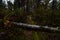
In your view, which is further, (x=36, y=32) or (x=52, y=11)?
(x=52, y=11)

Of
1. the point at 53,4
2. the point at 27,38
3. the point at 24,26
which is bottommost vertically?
the point at 27,38

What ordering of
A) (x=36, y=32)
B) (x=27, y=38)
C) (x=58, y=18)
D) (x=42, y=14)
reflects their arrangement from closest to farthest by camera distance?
(x=36, y=32)
(x=27, y=38)
(x=58, y=18)
(x=42, y=14)

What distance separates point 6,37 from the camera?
302cm

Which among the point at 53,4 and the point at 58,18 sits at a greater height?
the point at 53,4

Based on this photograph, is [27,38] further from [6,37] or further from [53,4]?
[53,4]

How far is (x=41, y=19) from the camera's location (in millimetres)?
3742

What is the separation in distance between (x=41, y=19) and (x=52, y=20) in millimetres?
286

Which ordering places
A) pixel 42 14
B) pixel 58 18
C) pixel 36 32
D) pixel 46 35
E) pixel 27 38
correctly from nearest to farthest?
pixel 36 32, pixel 27 38, pixel 46 35, pixel 58 18, pixel 42 14

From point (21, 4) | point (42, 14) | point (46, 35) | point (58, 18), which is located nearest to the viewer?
point (46, 35)

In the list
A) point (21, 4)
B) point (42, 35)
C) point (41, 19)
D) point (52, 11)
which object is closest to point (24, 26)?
point (42, 35)

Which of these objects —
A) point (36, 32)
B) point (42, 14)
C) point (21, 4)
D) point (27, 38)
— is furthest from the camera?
point (21, 4)

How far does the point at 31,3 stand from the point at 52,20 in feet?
4.55

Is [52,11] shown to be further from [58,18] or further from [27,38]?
[27,38]

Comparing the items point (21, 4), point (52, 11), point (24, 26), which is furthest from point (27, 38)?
point (21, 4)
